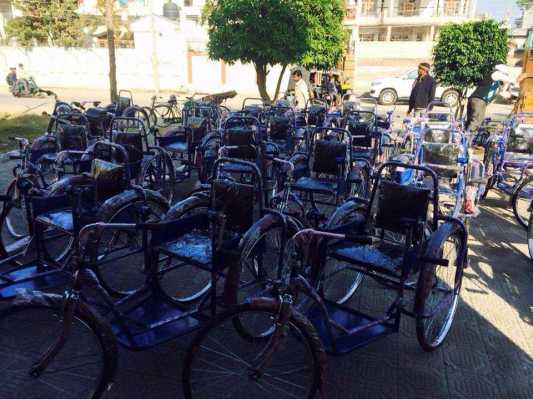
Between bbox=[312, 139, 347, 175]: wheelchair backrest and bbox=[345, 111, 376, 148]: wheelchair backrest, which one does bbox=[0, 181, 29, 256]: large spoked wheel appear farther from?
bbox=[345, 111, 376, 148]: wheelchair backrest

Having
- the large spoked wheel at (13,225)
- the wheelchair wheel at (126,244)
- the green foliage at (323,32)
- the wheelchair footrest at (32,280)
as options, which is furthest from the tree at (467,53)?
the wheelchair footrest at (32,280)

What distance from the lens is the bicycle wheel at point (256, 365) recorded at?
2.16 metres

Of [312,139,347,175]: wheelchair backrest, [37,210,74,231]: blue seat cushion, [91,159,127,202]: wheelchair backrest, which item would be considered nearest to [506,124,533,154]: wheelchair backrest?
[312,139,347,175]: wheelchair backrest

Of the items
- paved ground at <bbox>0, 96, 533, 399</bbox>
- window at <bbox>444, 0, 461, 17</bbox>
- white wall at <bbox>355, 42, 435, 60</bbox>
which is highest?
window at <bbox>444, 0, 461, 17</bbox>

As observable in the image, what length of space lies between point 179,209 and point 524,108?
887 centimetres

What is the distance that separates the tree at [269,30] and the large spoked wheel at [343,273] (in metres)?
6.59

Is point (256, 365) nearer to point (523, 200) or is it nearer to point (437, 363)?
point (437, 363)

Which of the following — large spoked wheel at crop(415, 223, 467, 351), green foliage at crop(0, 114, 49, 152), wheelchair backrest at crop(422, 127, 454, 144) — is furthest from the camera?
green foliage at crop(0, 114, 49, 152)

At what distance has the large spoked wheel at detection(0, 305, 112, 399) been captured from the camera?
7.13 feet

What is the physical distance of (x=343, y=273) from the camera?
3.96 meters

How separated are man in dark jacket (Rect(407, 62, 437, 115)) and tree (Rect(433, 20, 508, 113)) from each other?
105 inches

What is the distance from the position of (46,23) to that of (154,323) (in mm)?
28043

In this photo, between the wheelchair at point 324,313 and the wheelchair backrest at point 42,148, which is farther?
the wheelchair backrest at point 42,148

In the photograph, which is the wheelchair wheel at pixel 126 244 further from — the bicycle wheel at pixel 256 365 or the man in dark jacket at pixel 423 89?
the man in dark jacket at pixel 423 89
